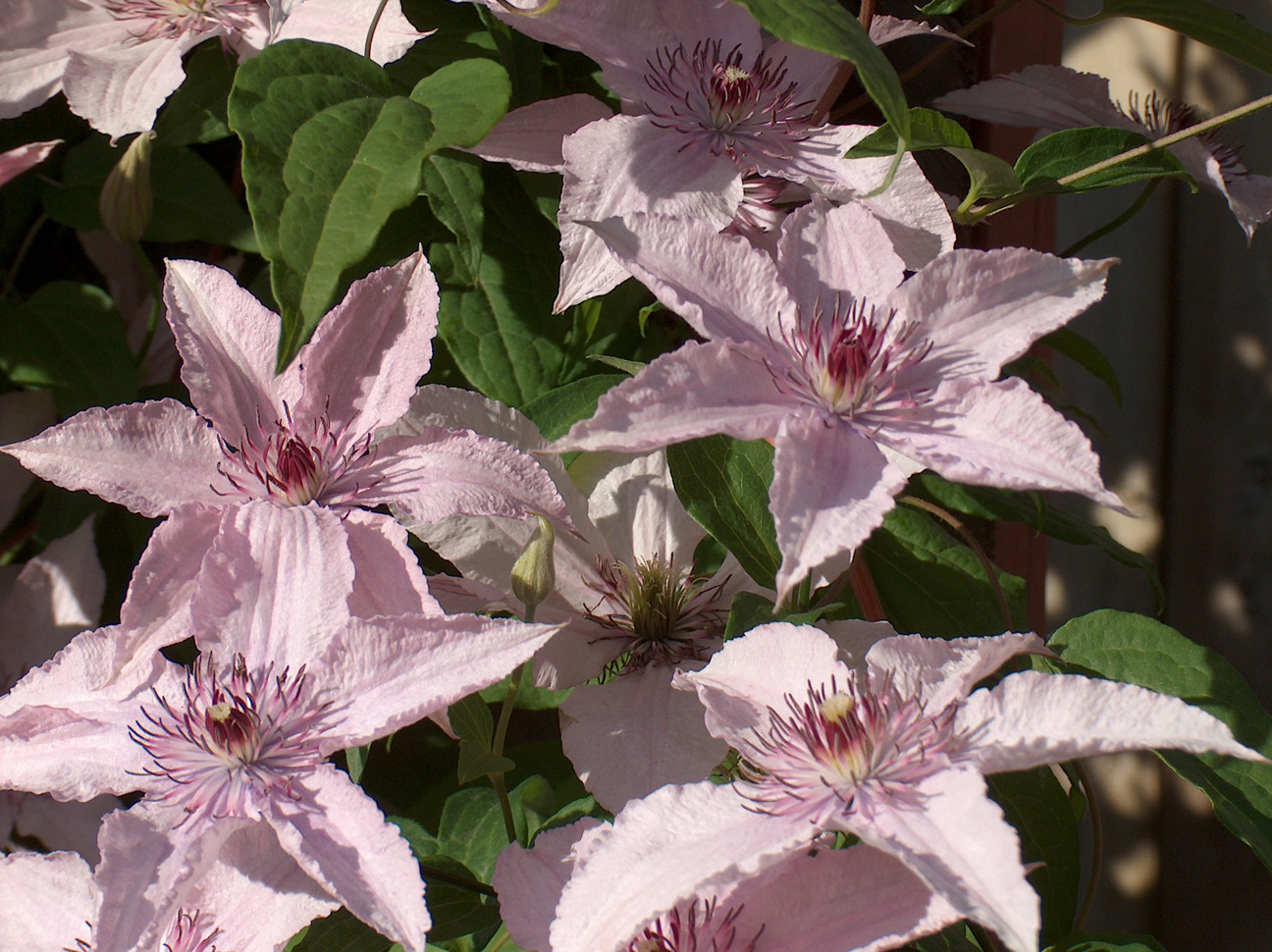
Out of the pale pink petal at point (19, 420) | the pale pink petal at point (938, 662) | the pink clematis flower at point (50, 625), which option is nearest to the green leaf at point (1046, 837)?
the pale pink petal at point (938, 662)

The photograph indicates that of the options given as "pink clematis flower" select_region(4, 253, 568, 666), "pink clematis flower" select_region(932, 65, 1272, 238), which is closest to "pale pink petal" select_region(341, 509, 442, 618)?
"pink clematis flower" select_region(4, 253, 568, 666)

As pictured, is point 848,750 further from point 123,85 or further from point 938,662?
point 123,85

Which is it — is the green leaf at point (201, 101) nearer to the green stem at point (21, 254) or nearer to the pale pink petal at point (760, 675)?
the green stem at point (21, 254)

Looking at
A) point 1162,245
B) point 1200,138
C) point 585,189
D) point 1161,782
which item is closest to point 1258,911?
point 1161,782

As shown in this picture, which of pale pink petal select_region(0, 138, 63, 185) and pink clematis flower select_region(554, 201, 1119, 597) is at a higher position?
pale pink petal select_region(0, 138, 63, 185)

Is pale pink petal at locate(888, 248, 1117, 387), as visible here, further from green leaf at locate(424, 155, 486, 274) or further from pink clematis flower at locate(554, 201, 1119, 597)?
green leaf at locate(424, 155, 486, 274)

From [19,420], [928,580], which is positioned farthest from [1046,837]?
[19,420]
